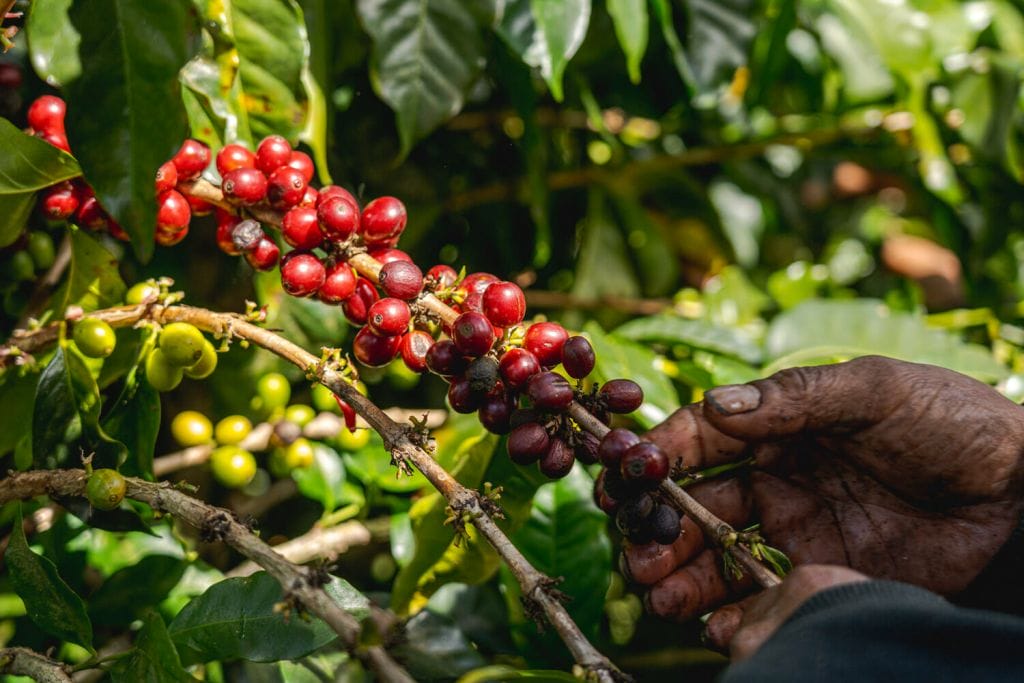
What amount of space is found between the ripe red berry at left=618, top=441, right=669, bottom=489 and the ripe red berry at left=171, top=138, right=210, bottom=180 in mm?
690

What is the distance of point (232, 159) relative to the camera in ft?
3.74

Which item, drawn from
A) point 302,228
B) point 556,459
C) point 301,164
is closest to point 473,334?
point 556,459

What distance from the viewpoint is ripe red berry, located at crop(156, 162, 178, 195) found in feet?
3.48

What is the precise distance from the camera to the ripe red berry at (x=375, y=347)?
1.05 m

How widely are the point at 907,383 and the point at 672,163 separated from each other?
1403 mm

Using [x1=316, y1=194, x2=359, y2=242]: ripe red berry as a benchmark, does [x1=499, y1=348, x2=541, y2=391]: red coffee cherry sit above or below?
below

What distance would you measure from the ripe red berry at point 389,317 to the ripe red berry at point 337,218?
0.12 metres

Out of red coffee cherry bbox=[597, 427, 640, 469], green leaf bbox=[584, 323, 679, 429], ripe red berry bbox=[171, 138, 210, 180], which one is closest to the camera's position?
red coffee cherry bbox=[597, 427, 640, 469]

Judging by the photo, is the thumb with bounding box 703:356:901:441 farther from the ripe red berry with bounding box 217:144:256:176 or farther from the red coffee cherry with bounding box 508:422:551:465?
the ripe red berry with bounding box 217:144:256:176

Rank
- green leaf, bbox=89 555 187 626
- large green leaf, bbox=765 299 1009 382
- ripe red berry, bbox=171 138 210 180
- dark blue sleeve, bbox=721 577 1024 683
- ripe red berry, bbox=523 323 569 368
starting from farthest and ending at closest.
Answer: large green leaf, bbox=765 299 1009 382
green leaf, bbox=89 555 187 626
ripe red berry, bbox=171 138 210 180
ripe red berry, bbox=523 323 569 368
dark blue sleeve, bbox=721 577 1024 683

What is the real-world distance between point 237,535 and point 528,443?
33cm

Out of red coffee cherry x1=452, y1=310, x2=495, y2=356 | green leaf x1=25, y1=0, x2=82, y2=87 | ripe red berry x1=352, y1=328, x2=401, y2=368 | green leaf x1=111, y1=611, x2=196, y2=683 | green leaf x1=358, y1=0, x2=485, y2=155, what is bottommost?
green leaf x1=111, y1=611, x2=196, y2=683

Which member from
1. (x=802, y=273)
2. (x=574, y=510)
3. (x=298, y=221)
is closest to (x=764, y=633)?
(x=574, y=510)

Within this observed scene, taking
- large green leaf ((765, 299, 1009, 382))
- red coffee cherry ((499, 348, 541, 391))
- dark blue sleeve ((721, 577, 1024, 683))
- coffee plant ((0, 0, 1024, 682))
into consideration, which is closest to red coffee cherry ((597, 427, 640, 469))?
coffee plant ((0, 0, 1024, 682))
